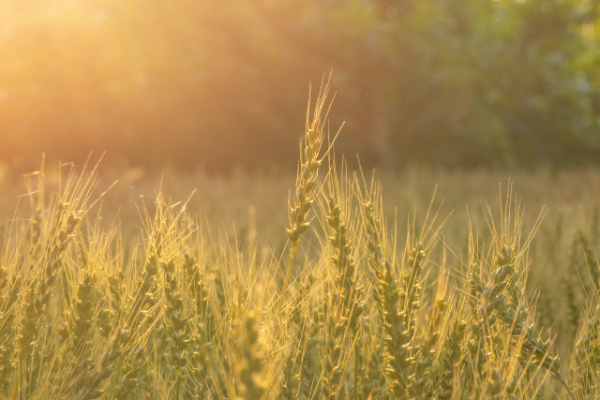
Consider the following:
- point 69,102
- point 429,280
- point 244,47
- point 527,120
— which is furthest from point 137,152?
point 429,280

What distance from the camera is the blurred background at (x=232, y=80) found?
39.0ft

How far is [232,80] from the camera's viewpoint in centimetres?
1227

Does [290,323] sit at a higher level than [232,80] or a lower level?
lower

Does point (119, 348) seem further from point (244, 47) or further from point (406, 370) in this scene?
point (244, 47)

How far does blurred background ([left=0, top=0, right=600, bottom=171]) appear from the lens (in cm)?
1189

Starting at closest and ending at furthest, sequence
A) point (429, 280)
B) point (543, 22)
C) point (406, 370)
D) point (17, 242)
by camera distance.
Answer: point (406, 370) < point (17, 242) < point (429, 280) < point (543, 22)

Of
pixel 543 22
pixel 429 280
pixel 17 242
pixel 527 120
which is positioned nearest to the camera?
pixel 17 242

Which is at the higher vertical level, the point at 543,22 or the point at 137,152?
the point at 543,22

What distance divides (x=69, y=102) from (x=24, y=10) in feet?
6.76

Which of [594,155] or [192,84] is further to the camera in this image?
[594,155]

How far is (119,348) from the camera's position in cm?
167

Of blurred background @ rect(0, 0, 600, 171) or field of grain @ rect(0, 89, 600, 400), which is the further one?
blurred background @ rect(0, 0, 600, 171)

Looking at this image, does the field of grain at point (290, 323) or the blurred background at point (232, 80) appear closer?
the field of grain at point (290, 323)

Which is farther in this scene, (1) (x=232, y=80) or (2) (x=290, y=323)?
(1) (x=232, y=80)
